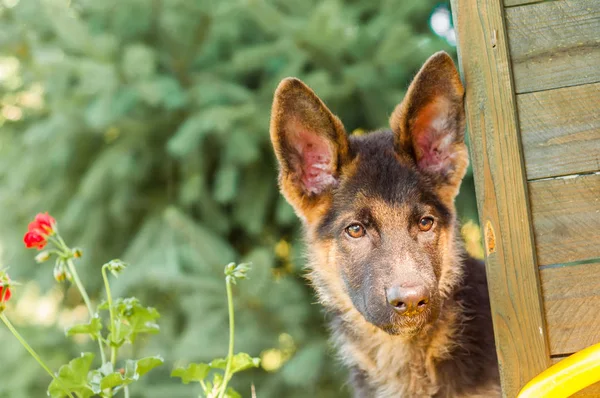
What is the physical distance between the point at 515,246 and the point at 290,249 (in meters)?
3.42

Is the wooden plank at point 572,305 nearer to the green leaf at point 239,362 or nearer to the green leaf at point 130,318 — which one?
the green leaf at point 239,362

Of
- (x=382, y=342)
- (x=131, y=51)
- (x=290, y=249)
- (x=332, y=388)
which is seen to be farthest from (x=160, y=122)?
(x=382, y=342)

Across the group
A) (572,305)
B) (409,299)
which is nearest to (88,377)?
(409,299)

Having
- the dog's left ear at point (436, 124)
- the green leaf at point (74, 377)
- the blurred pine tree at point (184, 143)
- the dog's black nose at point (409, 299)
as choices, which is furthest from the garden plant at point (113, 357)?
the blurred pine tree at point (184, 143)

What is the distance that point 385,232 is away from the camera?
122 inches

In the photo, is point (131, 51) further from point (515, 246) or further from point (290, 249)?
point (515, 246)

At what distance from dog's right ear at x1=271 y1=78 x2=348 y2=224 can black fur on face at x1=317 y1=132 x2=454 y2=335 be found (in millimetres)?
93

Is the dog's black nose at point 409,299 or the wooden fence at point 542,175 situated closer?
the wooden fence at point 542,175

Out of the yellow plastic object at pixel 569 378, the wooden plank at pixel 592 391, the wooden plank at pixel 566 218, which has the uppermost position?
the wooden plank at pixel 566 218

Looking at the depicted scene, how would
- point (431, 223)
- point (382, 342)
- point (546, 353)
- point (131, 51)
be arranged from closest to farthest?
point (546, 353), point (431, 223), point (382, 342), point (131, 51)

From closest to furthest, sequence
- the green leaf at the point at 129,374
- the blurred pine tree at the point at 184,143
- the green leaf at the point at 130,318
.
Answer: the green leaf at the point at 129,374
the green leaf at the point at 130,318
the blurred pine tree at the point at 184,143

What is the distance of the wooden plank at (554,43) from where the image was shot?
2.43 metres

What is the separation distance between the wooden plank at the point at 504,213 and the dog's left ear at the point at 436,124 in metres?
0.31

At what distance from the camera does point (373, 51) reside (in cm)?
523
